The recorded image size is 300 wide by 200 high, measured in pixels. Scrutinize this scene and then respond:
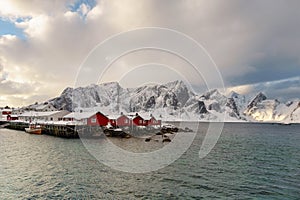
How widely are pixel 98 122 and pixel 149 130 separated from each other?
17385 mm

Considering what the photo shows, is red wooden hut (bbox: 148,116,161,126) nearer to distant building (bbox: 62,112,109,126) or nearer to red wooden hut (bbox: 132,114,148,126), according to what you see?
red wooden hut (bbox: 132,114,148,126)

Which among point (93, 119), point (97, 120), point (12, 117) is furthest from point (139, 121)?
point (12, 117)

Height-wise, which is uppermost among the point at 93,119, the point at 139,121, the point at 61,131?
the point at 93,119

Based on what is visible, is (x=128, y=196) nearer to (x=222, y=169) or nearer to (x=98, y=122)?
(x=222, y=169)

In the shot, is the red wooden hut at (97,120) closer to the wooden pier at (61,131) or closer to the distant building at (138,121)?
the wooden pier at (61,131)

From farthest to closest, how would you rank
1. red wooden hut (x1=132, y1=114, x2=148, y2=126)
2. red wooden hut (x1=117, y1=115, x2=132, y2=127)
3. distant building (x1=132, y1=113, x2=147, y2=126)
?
1. red wooden hut (x1=132, y1=114, x2=148, y2=126)
2. distant building (x1=132, y1=113, x2=147, y2=126)
3. red wooden hut (x1=117, y1=115, x2=132, y2=127)

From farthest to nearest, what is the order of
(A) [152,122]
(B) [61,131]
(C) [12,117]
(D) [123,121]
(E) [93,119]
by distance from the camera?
(C) [12,117]
(A) [152,122]
(D) [123,121]
(E) [93,119]
(B) [61,131]

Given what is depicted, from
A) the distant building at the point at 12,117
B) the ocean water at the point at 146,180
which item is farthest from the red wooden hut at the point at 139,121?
the distant building at the point at 12,117

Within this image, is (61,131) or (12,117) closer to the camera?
(61,131)

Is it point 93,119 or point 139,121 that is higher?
point 93,119

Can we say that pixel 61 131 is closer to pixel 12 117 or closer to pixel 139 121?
pixel 139 121

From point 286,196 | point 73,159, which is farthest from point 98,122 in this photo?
point 286,196

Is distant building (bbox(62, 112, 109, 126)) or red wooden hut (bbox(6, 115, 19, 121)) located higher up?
red wooden hut (bbox(6, 115, 19, 121))

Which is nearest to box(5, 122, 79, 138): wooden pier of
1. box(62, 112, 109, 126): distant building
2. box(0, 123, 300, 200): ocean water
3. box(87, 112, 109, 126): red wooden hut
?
box(62, 112, 109, 126): distant building
